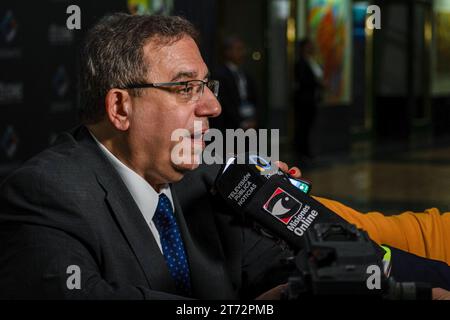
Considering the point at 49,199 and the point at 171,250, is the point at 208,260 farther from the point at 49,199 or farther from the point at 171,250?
the point at 49,199

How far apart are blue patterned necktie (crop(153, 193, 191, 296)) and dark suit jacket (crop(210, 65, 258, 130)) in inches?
234

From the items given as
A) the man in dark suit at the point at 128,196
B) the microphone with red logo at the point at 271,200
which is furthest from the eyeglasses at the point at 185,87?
the microphone with red logo at the point at 271,200

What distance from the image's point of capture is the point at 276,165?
7.04 ft

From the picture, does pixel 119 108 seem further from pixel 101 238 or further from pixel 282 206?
pixel 282 206

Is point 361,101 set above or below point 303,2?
below

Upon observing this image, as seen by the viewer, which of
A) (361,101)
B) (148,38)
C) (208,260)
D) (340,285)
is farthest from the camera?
(361,101)

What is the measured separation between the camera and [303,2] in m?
12.2

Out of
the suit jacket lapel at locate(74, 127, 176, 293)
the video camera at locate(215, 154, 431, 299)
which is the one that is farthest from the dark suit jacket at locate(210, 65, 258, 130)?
the video camera at locate(215, 154, 431, 299)

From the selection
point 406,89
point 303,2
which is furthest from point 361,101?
point 303,2

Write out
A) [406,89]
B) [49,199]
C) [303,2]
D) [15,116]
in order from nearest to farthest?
[49,199] < [15,116] < [303,2] < [406,89]

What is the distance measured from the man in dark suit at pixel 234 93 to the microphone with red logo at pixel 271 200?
605cm

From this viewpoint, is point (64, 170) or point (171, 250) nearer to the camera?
point (64, 170)

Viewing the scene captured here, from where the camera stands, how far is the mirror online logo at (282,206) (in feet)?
6.21

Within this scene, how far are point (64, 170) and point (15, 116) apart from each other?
4.95 meters
